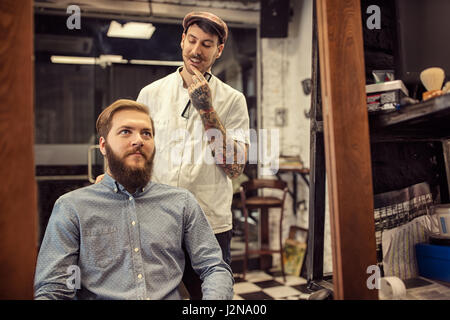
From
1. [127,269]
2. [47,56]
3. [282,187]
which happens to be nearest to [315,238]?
[127,269]

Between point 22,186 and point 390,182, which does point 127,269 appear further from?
point 390,182

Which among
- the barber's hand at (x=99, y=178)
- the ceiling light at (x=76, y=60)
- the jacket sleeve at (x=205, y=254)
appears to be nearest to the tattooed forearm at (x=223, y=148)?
the jacket sleeve at (x=205, y=254)

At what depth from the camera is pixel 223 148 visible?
57.3 inches

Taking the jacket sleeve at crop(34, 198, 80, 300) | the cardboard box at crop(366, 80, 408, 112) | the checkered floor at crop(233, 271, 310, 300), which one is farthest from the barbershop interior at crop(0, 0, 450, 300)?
the checkered floor at crop(233, 271, 310, 300)

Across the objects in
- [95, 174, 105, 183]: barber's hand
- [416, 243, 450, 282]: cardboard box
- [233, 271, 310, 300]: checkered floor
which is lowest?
[233, 271, 310, 300]: checkered floor

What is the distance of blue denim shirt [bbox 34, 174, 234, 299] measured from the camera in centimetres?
115

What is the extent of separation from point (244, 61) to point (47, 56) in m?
1.26

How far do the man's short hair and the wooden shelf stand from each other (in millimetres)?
868

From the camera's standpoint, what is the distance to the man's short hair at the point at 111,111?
134cm

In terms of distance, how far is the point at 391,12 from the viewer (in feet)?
5.12

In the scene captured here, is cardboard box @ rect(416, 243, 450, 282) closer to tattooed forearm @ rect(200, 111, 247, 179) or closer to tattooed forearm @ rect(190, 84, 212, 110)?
tattooed forearm @ rect(200, 111, 247, 179)

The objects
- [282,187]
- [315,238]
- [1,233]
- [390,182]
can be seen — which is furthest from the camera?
[282,187]

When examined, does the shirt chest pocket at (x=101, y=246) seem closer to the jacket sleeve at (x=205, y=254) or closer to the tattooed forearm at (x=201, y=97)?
the jacket sleeve at (x=205, y=254)
